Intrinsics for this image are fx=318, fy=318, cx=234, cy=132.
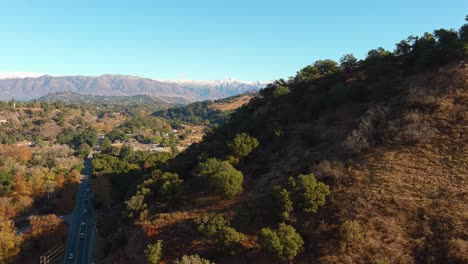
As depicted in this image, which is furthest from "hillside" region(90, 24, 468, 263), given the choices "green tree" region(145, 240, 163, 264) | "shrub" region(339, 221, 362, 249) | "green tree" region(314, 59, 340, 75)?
"green tree" region(314, 59, 340, 75)

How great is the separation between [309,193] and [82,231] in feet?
144

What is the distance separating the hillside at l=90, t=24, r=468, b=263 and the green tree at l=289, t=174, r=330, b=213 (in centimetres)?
9

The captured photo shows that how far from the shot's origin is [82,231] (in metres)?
53.1

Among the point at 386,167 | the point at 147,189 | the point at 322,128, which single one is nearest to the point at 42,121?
the point at 147,189

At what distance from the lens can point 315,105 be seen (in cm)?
4247

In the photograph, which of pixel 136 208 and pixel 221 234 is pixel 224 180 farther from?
pixel 136 208

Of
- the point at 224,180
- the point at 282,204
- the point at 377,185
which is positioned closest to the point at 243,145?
the point at 224,180

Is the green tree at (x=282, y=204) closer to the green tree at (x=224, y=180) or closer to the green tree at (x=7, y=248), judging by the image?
the green tree at (x=224, y=180)

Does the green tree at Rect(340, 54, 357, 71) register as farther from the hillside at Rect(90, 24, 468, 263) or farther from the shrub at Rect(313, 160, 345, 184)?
the shrub at Rect(313, 160, 345, 184)

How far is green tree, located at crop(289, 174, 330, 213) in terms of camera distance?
2425 centimetres

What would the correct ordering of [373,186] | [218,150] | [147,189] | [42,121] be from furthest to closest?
[42,121]
[218,150]
[147,189]
[373,186]

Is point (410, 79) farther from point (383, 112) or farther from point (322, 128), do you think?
point (322, 128)

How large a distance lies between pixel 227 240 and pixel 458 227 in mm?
14659

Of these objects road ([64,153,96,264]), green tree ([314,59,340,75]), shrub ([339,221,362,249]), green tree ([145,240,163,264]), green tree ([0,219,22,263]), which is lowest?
road ([64,153,96,264])
